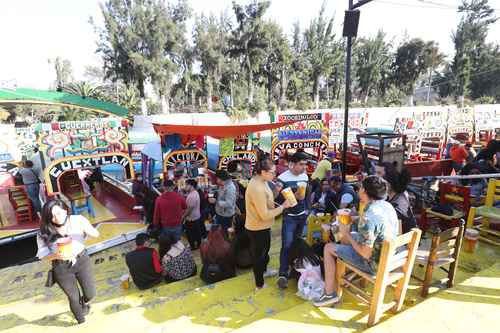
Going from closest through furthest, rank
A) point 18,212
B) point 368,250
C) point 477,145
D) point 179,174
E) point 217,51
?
1. point 368,250
2. point 179,174
3. point 18,212
4. point 477,145
5. point 217,51

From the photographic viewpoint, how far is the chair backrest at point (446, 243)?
8.91 ft

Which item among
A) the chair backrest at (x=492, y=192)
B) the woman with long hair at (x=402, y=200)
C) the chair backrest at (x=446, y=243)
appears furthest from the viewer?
the chair backrest at (x=492, y=192)

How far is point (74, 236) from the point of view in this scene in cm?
296

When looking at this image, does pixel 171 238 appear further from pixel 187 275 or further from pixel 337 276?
pixel 337 276

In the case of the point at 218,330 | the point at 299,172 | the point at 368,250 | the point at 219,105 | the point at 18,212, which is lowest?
the point at 18,212

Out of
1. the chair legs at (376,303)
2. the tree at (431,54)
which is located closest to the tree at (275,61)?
the tree at (431,54)

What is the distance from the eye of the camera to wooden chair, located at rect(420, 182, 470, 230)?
13.7 ft

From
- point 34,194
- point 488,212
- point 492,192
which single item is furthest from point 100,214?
point 492,192

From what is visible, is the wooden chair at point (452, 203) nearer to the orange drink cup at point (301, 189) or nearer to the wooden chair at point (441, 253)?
the wooden chair at point (441, 253)

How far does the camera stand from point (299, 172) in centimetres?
346

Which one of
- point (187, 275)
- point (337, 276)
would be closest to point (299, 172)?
point (337, 276)

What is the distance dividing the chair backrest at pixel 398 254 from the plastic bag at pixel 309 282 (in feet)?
2.58

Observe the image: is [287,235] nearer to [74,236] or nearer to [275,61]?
[74,236]

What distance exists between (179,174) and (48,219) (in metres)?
2.84
